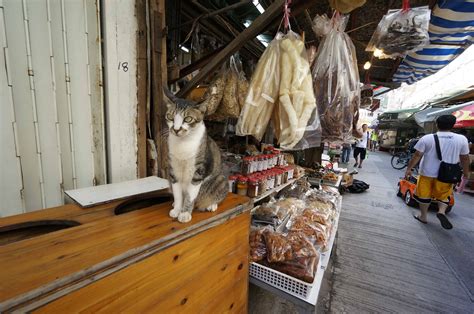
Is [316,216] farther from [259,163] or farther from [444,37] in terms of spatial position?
[444,37]

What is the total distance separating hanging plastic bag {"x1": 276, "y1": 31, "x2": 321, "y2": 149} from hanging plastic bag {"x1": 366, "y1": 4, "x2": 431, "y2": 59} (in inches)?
26.3

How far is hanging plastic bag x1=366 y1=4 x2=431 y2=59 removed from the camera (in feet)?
3.80

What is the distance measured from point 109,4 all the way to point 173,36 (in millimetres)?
608

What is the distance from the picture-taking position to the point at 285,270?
47.0 inches

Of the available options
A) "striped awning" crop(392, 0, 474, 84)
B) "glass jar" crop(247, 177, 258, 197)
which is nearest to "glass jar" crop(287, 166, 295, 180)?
"glass jar" crop(247, 177, 258, 197)

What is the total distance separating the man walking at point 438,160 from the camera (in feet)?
9.58

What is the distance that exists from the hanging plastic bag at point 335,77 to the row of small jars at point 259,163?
32.0 inches

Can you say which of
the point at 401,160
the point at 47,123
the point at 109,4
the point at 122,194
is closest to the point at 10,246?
the point at 122,194

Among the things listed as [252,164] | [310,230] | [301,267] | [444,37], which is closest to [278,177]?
[252,164]

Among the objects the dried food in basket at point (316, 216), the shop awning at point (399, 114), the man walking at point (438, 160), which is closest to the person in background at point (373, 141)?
the shop awning at point (399, 114)

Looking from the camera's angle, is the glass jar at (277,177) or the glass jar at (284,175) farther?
the glass jar at (284,175)

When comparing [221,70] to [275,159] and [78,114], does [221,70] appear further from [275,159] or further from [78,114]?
[275,159]

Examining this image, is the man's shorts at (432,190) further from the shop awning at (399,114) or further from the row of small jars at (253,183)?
the shop awning at (399,114)

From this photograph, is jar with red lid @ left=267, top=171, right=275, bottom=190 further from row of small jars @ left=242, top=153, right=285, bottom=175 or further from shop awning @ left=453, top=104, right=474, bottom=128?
shop awning @ left=453, top=104, right=474, bottom=128
